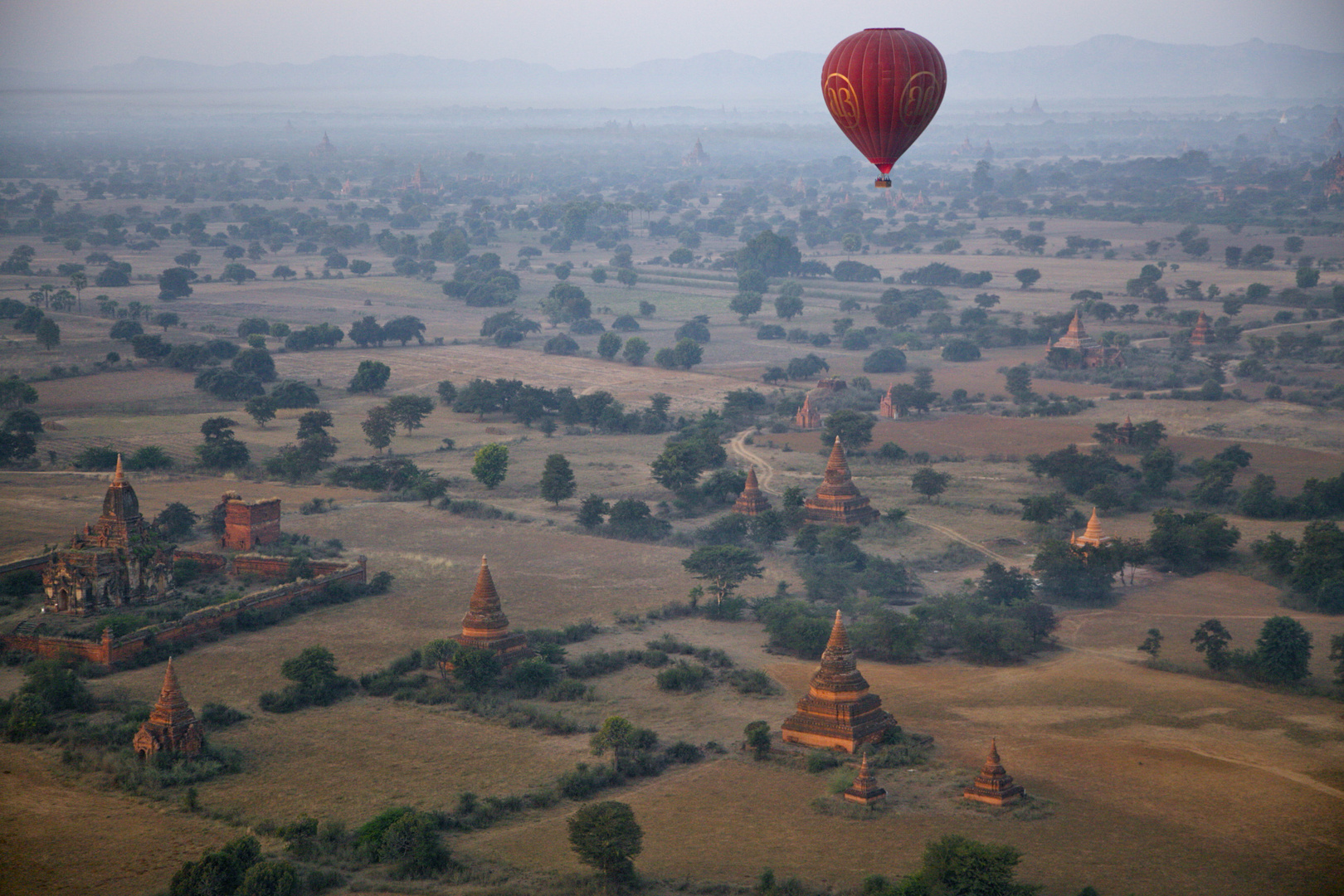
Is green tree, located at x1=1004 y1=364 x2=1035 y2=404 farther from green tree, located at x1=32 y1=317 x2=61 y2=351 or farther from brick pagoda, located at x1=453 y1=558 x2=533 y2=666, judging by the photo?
green tree, located at x1=32 y1=317 x2=61 y2=351

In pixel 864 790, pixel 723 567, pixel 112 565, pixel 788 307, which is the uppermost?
pixel 788 307

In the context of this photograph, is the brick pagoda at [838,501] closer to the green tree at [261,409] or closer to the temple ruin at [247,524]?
the temple ruin at [247,524]

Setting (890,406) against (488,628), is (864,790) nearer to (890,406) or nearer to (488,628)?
(488,628)

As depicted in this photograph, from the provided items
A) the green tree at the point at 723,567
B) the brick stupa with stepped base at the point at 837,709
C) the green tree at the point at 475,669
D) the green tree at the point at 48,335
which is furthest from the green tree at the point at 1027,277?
the brick stupa with stepped base at the point at 837,709

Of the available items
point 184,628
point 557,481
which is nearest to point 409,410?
point 557,481

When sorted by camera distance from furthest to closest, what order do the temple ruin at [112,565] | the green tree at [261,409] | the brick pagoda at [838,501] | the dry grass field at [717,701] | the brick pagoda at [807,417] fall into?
the brick pagoda at [807,417] → the green tree at [261,409] → the brick pagoda at [838,501] → the temple ruin at [112,565] → the dry grass field at [717,701]

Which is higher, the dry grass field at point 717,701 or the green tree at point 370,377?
the green tree at point 370,377

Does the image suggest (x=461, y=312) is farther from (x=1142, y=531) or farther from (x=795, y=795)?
(x=795, y=795)

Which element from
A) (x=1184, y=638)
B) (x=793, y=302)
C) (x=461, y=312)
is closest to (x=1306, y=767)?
(x=1184, y=638)
